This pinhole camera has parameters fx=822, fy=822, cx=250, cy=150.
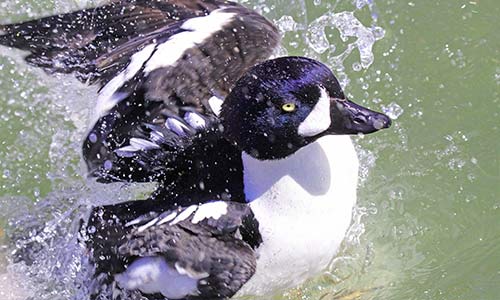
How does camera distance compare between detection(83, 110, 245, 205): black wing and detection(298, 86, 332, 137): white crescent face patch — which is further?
detection(83, 110, 245, 205): black wing

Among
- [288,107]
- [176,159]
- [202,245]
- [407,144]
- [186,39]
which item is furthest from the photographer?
[407,144]

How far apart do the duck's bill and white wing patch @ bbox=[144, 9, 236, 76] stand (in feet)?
2.18

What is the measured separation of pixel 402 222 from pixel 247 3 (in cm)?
137

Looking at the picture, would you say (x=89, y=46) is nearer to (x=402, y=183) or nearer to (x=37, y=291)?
(x=37, y=291)

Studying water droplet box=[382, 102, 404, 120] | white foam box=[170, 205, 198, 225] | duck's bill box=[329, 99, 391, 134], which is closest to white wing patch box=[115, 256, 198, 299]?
white foam box=[170, 205, 198, 225]

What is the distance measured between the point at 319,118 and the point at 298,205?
340 mm

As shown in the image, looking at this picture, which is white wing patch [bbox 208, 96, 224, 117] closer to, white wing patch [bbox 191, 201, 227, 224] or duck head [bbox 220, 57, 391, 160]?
duck head [bbox 220, 57, 391, 160]

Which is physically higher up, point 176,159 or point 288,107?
point 288,107

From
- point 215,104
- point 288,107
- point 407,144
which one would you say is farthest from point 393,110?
point 288,107

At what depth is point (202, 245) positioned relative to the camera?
252 cm

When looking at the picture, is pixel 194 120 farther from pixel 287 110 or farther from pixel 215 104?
pixel 287 110

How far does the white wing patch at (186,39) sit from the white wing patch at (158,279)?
2.19 ft

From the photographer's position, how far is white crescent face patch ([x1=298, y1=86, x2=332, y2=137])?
7.75 feet

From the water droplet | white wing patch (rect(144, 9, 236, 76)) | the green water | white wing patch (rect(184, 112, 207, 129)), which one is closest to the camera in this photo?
white wing patch (rect(184, 112, 207, 129))
